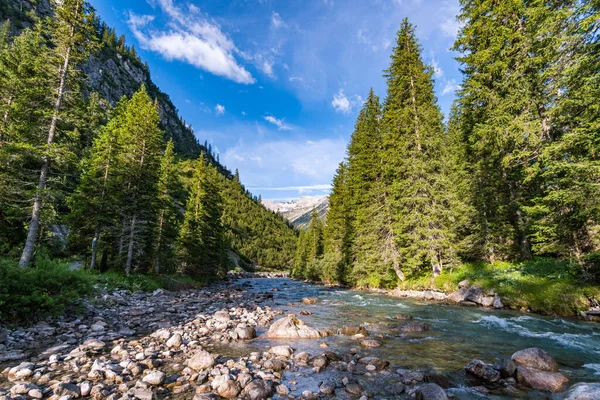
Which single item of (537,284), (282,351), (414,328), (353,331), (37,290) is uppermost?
(537,284)

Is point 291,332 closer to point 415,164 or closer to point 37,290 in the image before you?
point 37,290

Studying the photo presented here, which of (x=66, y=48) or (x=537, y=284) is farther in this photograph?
(x=66, y=48)

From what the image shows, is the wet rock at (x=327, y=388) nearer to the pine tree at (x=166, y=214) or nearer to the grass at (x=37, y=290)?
the grass at (x=37, y=290)

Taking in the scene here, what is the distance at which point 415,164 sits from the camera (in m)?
21.9

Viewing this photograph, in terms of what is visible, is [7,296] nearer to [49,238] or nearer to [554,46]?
[49,238]

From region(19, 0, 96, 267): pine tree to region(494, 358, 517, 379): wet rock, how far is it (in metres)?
20.7

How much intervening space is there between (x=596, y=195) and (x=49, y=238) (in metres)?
36.1

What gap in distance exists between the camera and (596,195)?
10.9 m

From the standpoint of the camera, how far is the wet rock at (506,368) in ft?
21.0

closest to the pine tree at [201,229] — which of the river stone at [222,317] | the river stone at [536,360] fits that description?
the river stone at [222,317]

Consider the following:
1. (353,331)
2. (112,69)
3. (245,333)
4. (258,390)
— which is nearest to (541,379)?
(353,331)

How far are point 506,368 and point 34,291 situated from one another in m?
15.3

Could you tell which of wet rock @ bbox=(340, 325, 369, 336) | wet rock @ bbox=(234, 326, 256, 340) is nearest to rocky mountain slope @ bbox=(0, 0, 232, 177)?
wet rock @ bbox=(234, 326, 256, 340)

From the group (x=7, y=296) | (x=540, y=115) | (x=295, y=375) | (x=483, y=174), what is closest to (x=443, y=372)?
(x=295, y=375)
